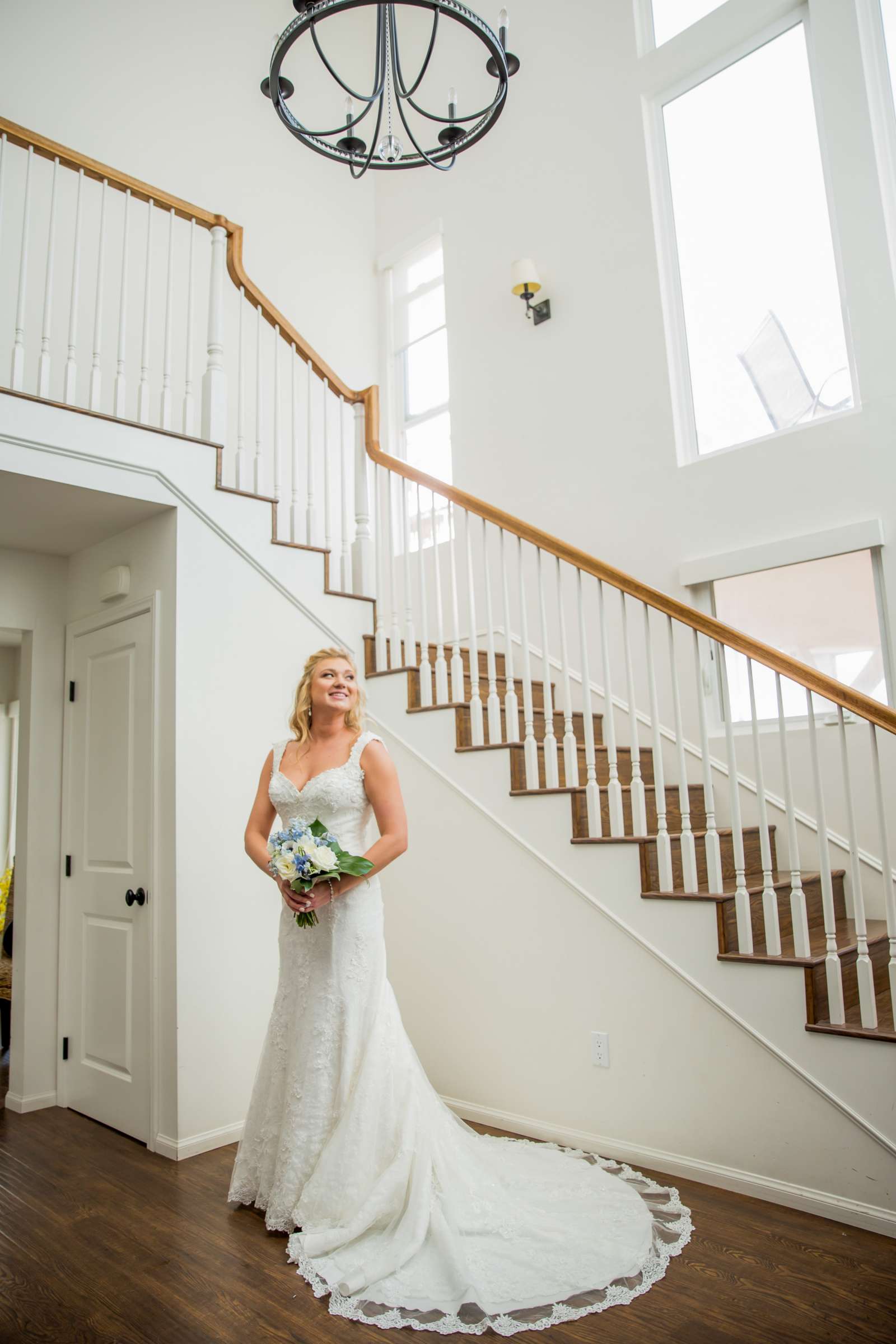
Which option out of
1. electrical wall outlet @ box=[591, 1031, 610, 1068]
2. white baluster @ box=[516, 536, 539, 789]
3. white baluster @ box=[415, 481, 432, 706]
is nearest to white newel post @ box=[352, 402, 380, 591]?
white baluster @ box=[415, 481, 432, 706]

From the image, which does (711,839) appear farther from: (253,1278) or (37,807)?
(37,807)

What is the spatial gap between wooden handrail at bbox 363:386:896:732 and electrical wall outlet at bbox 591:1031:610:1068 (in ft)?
4.82

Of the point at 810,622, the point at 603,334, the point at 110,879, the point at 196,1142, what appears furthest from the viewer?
the point at 603,334

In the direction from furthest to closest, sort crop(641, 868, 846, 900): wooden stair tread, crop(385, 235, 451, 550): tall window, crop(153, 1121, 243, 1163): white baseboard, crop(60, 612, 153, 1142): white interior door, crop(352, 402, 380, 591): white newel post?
crop(385, 235, 451, 550): tall window → crop(352, 402, 380, 591): white newel post → crop(60, 612, 153, 1142): white interior door → crop(153, 1121, 243, 1163): white baseboard → crop(641, 868, 846, 900): wooden stair tread

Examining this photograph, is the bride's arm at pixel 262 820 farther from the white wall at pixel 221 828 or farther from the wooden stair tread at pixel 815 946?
the wooden stair tread at pixel 815 946

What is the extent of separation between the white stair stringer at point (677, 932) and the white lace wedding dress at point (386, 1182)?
2.00ft

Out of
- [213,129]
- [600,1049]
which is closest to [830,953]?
[600,1049]

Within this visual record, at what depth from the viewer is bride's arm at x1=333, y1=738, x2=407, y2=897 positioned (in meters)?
2.74

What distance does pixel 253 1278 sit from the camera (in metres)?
2.37

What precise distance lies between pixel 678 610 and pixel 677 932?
1.14 metres

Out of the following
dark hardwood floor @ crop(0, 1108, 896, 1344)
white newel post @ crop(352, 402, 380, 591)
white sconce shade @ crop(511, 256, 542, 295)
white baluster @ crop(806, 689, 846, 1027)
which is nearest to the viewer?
dark hardwood floor @ crop(0, 1108, 896, 1344)

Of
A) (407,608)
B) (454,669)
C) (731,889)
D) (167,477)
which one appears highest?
(167,477)

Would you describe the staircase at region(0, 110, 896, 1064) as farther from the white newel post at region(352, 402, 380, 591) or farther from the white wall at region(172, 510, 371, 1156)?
the white wall at region(172, 510, 371, 1156)

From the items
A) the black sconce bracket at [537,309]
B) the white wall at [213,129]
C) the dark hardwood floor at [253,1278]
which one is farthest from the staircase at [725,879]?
the white wall at [213,129]
